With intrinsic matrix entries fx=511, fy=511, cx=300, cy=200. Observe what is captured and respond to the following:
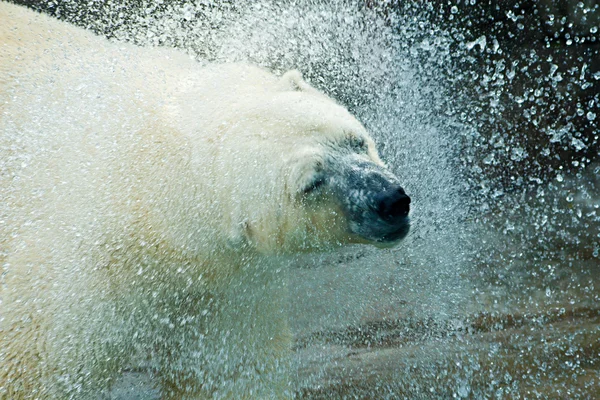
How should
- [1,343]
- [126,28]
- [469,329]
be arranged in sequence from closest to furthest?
[1,343]
[469,329]
[126,28]

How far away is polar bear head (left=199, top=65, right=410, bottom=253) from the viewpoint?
5.29 feet

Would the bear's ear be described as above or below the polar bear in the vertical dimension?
above

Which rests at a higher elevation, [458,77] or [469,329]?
[458,77]

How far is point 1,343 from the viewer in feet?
5.75

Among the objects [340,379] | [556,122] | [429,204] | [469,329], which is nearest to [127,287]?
[340,379]

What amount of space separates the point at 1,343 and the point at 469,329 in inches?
85.2

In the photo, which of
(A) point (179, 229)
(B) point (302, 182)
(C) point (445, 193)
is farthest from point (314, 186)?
(C) point (445, 193)

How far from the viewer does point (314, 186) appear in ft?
5.45

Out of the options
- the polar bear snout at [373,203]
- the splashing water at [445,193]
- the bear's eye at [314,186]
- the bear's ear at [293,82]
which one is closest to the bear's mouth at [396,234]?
the polar bear snout at [373,203]

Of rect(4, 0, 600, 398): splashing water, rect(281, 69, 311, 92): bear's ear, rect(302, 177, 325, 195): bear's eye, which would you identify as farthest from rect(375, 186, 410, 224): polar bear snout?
rect(4, 0, 600, 398): splashing water

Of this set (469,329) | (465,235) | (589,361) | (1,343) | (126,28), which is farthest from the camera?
(465,235)

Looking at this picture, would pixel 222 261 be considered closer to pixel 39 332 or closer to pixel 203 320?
pixel 203 320

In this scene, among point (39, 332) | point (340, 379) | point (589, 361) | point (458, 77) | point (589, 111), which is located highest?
point (589, 111)

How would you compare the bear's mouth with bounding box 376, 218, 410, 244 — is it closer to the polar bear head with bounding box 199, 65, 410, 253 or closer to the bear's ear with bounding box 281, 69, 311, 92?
the polar bear head with bounding box 199, 65, 410, 253
